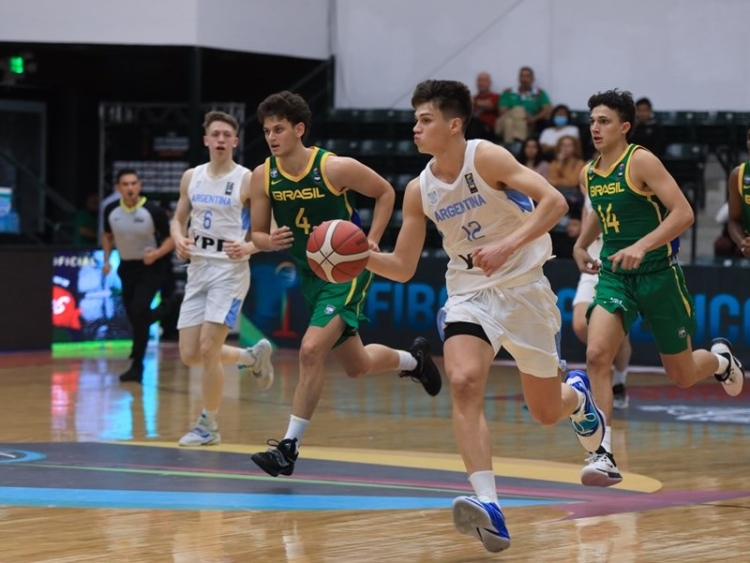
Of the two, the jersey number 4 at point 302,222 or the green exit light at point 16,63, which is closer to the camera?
the jersey number 4 at point 302,222

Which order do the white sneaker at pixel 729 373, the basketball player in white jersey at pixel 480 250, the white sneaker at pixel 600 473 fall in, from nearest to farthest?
1. the basketball player in white jersey at pixel 480 250
2. the white sneaker at pixel 600 473
3. the white sneaker at pixel 729 373

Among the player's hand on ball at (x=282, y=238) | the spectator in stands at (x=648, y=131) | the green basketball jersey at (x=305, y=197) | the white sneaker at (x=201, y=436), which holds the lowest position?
the white sneaker at (x=201, y=436)

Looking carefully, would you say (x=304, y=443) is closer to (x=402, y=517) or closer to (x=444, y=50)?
(x=402, y=517)

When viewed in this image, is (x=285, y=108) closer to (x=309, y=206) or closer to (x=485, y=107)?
(x=309, y=206)

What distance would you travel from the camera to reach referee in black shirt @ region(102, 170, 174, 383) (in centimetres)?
1416

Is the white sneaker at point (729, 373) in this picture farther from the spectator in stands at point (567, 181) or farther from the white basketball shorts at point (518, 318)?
the spectator in stands at point (567, 181)

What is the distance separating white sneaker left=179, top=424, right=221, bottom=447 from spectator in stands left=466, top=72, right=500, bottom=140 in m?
10.2

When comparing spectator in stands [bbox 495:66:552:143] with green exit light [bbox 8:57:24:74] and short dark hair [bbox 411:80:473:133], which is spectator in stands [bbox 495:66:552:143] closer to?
green exit light [bbox 8:57:24:74]

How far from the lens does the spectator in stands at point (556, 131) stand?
1823cm

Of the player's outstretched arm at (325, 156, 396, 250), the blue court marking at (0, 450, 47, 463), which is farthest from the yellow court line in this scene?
the player's outstretched arm at (325, 156, 396, 250)

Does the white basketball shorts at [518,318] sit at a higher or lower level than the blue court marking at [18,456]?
higher

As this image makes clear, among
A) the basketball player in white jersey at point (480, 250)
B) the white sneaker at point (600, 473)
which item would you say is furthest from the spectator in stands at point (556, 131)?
the basketball player in white jersey at point (480, 250)

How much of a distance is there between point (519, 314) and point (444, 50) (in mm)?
14997

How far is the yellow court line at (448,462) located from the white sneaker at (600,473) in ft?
1.16
